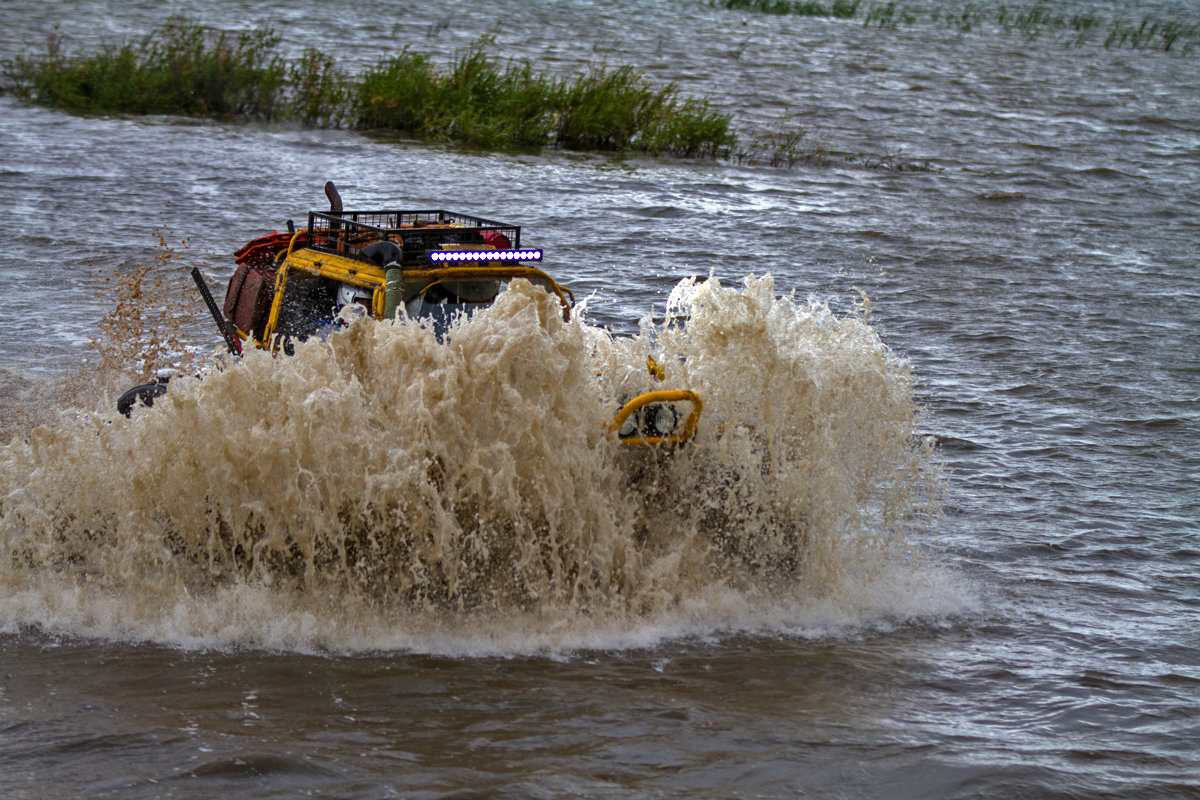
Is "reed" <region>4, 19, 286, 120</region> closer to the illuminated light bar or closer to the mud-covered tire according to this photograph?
the mud-covered tire

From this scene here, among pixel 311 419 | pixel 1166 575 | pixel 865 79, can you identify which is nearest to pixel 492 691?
pixel 311 419

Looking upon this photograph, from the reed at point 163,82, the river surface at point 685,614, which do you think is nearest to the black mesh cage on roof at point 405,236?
the river surface at point 685,614

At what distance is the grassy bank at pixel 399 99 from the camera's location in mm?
22516

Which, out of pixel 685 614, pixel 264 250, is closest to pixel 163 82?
pixel 264 250

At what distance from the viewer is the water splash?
6.85 meters

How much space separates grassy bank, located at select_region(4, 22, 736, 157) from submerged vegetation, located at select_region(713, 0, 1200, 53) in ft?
58.6

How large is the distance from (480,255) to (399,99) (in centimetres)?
1501

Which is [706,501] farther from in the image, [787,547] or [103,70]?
[103,70]

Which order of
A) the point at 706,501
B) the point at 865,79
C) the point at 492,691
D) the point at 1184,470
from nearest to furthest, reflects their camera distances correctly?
the point at 492,691
the point at 706,501
the point at 1184,470
the point at 865,79

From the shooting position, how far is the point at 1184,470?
1098 cm

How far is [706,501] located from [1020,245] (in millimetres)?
13294

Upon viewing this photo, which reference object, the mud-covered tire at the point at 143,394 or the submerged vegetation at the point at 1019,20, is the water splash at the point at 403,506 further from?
the submerged vegetation at the point at 1019,20

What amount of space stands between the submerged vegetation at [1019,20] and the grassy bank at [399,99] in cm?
1786

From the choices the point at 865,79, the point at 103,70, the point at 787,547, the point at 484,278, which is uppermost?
the point at 865,79
